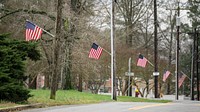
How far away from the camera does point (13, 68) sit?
60.8 feet

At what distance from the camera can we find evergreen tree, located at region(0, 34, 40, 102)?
17.7 m

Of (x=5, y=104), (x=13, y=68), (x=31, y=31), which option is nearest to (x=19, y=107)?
(x=5, y=104)

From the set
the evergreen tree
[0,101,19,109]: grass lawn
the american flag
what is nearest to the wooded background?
the american flag

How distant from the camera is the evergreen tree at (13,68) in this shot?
17.7 meters

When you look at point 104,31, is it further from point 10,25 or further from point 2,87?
point 2,87

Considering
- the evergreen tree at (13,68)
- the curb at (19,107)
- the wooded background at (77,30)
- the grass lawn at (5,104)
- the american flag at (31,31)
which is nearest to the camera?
the curb at (19,107)

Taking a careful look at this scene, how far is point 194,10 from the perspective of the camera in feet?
209

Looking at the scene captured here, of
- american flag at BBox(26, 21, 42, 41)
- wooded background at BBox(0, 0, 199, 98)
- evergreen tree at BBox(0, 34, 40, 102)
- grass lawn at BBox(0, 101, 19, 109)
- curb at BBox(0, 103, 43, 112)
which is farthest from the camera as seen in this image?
wooded background at BBox(0, 0, 199, 98)

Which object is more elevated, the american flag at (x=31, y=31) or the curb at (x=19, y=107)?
the american flag at (x=31, y=31)

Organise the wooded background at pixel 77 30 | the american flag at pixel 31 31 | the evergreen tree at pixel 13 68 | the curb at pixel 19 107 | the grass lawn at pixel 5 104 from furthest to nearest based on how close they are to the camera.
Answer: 1. the wooded background at pixel 77 30
2. the american flag at pixel 31 31
3. the evergreen tree at pixel 13 68
4. the grass lawn at pixel 5 104
5. the curb at pixel 19 107

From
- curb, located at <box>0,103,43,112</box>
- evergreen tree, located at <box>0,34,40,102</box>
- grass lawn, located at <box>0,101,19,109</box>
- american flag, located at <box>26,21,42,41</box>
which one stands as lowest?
curb, located at <box>0,103,43,112</box>

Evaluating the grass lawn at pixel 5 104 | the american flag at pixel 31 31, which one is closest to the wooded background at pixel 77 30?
the american flag at pixel 31 31

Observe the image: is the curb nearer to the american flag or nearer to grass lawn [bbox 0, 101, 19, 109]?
grass lawn [bbox 0, 101, 19, 109]

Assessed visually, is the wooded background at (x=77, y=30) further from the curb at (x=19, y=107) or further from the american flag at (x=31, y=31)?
the curb at (x=19, y=107)
